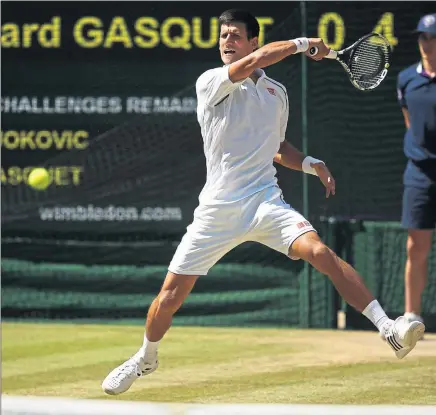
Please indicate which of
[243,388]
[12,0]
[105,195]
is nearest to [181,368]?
[243,388]

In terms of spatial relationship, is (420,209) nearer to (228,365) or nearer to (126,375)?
(228,365)

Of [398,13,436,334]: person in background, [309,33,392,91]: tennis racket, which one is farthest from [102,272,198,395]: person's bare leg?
[398,13,436,334]: person in background

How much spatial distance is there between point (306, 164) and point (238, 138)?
1.43 ft

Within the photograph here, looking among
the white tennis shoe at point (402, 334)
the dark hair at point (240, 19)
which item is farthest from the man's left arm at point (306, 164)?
the white tennis shoe at point (402, 334)

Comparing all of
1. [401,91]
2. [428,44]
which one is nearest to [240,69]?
[428,44]

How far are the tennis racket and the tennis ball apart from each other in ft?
11.5

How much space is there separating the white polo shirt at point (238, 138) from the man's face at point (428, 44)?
2.55 meters

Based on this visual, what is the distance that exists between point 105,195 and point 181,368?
8.30ft

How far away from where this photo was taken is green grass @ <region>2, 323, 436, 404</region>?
647 cm

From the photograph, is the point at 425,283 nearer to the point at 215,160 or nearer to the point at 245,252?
the point at 245,252

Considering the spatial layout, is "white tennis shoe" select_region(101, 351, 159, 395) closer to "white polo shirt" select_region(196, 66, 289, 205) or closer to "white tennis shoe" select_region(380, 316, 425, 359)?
"white polo shirt" select_region(196, 66, 289, 205)

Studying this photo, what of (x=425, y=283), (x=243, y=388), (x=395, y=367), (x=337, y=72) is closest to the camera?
(x=243, y=388)

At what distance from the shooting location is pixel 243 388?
21.8 feet

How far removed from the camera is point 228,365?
24.9 ft
